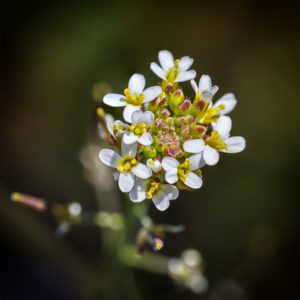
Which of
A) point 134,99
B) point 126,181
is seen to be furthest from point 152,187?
point 134,99

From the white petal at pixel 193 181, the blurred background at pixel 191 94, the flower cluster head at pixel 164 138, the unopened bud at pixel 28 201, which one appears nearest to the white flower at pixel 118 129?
the flower cluster head at pixel 164 138

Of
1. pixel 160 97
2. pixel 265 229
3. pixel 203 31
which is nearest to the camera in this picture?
pixel 160 97

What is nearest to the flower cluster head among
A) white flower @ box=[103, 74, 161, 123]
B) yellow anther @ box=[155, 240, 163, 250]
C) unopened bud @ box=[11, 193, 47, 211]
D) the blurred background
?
white flower @ box=[103, 74, 161, 123]

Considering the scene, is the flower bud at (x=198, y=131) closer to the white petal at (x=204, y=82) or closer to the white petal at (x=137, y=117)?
the white petal at (x=204, y=82)

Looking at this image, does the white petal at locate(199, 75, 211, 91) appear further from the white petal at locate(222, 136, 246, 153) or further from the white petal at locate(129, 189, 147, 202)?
the white petal at locate(129, 189, 147, 202)

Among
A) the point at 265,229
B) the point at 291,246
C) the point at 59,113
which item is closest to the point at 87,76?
the point at 59,113

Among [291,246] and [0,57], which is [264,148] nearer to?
[291,246]

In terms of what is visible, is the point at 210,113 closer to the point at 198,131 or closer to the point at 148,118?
the point at 198,131
